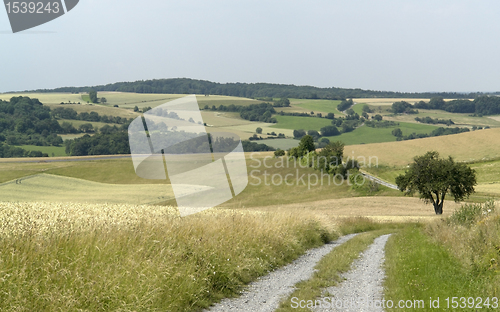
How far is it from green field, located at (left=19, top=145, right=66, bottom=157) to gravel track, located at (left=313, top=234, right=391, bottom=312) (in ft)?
342

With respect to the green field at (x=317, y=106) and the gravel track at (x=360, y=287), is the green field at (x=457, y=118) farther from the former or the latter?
the gravel track at (x=360, y=287)

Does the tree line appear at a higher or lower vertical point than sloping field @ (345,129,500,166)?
higher

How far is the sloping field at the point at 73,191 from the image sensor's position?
150ft

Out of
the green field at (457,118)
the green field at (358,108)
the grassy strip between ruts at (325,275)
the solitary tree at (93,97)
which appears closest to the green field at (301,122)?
the green field at (358,108)

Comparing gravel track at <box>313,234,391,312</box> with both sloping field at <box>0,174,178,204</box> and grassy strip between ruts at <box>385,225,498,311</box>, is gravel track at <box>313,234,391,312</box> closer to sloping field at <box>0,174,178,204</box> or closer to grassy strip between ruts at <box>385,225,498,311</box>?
grassy strip between ruts at <box>385,225,498,311</box>

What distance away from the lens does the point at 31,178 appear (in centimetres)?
6062

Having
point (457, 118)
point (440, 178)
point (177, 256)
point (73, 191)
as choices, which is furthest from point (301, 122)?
point (177, 256)

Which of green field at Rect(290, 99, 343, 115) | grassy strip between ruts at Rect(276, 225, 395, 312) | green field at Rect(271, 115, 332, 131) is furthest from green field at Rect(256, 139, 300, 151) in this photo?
grassy strip between ruts at Rect(276, 225, 395, 312)

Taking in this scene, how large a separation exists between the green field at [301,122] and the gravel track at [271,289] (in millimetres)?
123446

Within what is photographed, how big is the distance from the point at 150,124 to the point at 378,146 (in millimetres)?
95274

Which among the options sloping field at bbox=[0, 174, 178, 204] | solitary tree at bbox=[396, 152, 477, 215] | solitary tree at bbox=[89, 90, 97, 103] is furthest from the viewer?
solitary tree at bbox=[89, 90, 97, 103]

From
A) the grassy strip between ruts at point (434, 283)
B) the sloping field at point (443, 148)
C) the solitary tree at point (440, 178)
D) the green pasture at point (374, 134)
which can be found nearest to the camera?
the grassy strip between ruts at point (434, 283)

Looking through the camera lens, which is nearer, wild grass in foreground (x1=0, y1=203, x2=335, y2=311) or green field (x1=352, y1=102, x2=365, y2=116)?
wild grass in foreground (x1=0, y1=203, x2=335, y2=311)

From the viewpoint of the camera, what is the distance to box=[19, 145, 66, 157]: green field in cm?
10219
